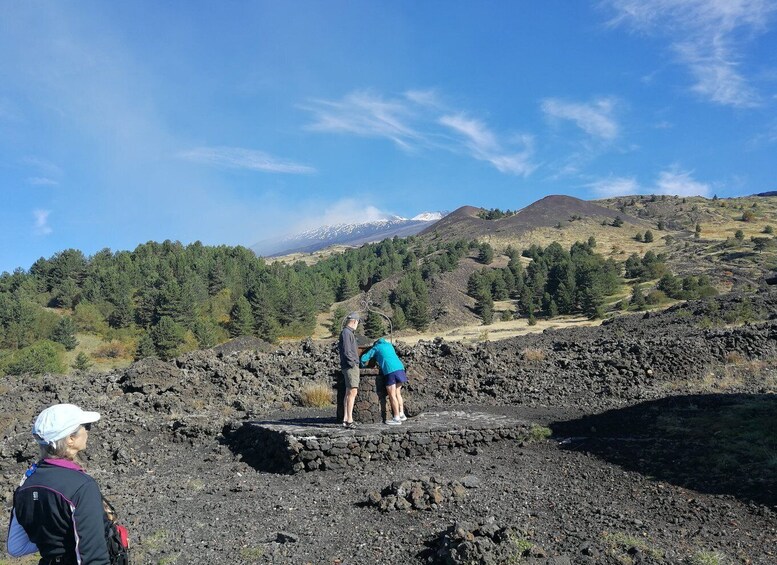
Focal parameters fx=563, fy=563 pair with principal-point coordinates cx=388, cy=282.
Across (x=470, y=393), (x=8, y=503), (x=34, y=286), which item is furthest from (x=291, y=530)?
(x=34, y=286)

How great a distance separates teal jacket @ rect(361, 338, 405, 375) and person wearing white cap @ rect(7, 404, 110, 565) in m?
6.85

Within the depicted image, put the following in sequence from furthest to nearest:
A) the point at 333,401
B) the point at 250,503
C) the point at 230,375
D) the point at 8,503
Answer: the point at 230,375, the point at 333,401, the point at 8,503, the point at 250,503

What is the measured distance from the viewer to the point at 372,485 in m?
8.05

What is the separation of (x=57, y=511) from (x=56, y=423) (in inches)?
18.2

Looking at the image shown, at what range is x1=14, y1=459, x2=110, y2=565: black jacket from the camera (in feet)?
9.61

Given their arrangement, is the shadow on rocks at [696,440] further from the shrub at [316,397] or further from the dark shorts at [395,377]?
the shrub at [316,397]

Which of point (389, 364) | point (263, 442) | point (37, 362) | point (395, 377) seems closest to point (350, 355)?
point (389, 364)

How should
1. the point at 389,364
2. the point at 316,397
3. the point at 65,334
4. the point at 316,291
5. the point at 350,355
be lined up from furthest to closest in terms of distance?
1. the point at 316,291
2. the point at 65,334
3. the point at 316,397
4. the point at 389,364
5. the point at 350,355

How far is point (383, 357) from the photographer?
9812mm

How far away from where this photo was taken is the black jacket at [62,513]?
293 centimetres

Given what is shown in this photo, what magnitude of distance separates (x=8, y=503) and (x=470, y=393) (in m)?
10.5

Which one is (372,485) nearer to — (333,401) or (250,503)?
(250,503)

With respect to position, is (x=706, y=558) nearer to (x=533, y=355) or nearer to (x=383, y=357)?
(x=383, y=357)

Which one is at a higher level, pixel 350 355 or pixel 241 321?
pixel 241 321
